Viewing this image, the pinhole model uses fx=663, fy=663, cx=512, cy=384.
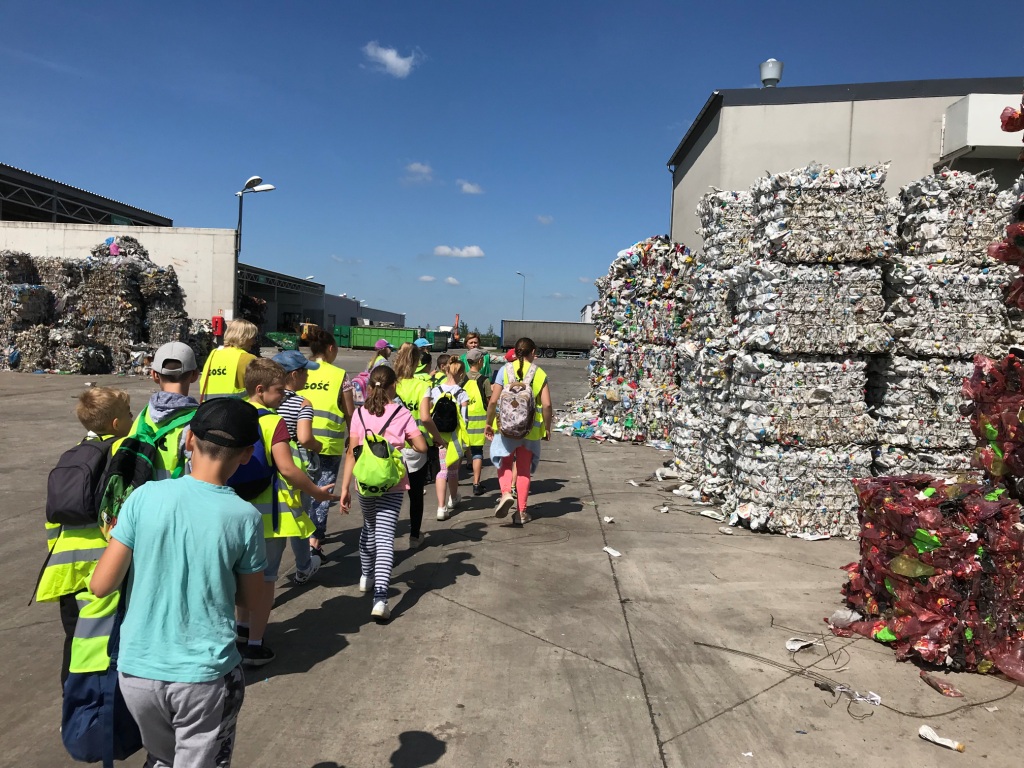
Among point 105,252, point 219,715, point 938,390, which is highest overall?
point 105,252

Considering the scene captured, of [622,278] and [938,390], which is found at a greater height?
[622,278]

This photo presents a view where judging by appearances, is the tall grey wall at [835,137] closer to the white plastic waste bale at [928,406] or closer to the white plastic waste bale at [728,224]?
the white plastic waste bale at [728,224]

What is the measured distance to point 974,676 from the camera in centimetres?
371

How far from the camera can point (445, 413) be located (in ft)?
22.0

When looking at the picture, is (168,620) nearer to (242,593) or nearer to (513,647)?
(242,593)

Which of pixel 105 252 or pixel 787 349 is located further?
pixel 105 252

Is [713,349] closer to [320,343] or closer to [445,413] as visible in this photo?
[445,413]

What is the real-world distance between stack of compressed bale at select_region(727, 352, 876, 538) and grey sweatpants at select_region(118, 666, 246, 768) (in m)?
5.40

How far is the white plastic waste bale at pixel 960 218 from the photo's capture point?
6.29 metres

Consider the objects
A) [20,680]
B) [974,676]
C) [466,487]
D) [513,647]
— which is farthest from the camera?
[466,487]

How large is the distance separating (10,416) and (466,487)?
8.94m

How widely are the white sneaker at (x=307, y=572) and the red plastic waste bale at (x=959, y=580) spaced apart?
12.8 ft

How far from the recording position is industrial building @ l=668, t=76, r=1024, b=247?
18047mm

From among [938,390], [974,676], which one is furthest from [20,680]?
[938,390]
